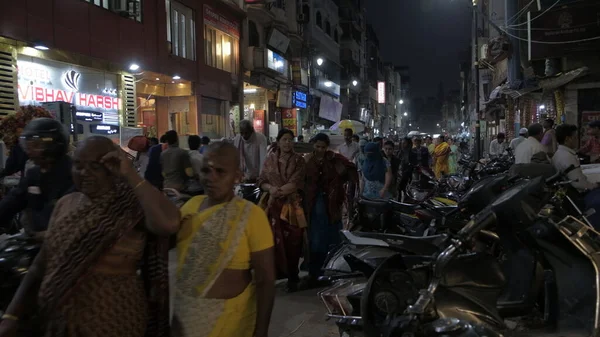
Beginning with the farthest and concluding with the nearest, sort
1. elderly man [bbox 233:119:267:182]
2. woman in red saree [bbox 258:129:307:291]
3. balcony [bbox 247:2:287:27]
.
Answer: balcony [bbox 247:2:287:27]
elderly man [bbox 233:119:267:182]
woman in red saree [bbox 258:129:307:291]

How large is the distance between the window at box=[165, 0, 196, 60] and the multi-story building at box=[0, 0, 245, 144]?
0.13 feet

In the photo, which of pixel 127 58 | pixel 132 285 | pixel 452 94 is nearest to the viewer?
pixel 132 285

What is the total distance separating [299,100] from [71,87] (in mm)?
21240

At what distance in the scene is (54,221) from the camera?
230cm

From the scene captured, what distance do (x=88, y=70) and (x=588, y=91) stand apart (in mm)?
14417

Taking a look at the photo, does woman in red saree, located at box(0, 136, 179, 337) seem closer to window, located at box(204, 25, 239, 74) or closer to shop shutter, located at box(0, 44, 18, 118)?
shop shutter, located at box(0, 44, 18, 118)

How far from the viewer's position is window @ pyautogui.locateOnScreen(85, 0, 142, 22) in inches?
631

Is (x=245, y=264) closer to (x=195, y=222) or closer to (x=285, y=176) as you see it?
(x=195, y=222)

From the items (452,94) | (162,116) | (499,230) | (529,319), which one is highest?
(452,94)

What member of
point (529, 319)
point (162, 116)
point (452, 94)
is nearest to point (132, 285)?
point (529, 319)

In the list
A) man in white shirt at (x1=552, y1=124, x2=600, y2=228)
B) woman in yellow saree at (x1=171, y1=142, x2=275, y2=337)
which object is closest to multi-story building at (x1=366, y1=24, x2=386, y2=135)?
man in white shirt at (x1=552, y1=124, x2=600, y2=228)

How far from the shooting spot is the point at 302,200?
20.7ft

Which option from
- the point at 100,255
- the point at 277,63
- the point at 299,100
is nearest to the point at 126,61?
the point at 277,63

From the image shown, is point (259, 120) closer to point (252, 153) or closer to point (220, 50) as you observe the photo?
point (220, 50)
